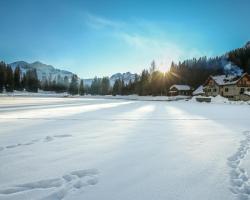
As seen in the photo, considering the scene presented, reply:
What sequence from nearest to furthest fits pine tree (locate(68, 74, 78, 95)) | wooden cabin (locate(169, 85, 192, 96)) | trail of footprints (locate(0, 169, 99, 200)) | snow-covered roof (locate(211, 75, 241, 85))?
trail of footprints (locate(0, 169, 99, 200)) < snow-covered roof (locate(211, 75, 241, 85)) < wooden cabin (locate(169, 85, 192, 96)) < pine tree (locate(68, 74, 78, 95))

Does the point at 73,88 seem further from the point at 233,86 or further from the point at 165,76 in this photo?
the point at 233,86

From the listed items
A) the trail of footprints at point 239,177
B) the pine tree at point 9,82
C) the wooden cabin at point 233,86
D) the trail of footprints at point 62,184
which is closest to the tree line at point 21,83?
the pine tree at point 9,82

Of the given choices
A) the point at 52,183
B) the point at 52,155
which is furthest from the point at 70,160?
the point at 52,183

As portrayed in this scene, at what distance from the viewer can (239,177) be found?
3.65m

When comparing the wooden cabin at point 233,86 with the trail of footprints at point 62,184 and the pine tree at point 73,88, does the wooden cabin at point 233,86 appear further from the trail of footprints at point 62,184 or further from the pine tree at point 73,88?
the pine tree at point 73,88

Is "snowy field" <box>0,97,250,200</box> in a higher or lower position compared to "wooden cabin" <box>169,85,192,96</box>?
lower

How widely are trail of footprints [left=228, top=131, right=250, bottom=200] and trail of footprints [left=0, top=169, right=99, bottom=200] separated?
2.07 metres

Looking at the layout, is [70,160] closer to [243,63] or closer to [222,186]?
[222,186]

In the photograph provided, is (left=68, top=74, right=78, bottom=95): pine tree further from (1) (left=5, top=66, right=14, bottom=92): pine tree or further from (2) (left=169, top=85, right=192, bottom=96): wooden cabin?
(2) (left=169, top=85, right=192, bottom=96): wooden cabin

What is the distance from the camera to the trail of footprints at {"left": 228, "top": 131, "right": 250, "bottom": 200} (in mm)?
3101

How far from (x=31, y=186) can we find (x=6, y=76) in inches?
4033

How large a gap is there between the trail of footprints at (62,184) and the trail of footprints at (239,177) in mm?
2072

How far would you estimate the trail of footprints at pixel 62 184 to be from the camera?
295 centimetres

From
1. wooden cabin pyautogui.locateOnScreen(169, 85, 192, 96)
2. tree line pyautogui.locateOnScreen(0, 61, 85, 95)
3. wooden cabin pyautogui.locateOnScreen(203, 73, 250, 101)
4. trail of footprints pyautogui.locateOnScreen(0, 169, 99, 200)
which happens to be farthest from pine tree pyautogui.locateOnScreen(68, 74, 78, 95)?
trail of footprints pyautogui.locateOnScreen(0, 169, 99, 200)
